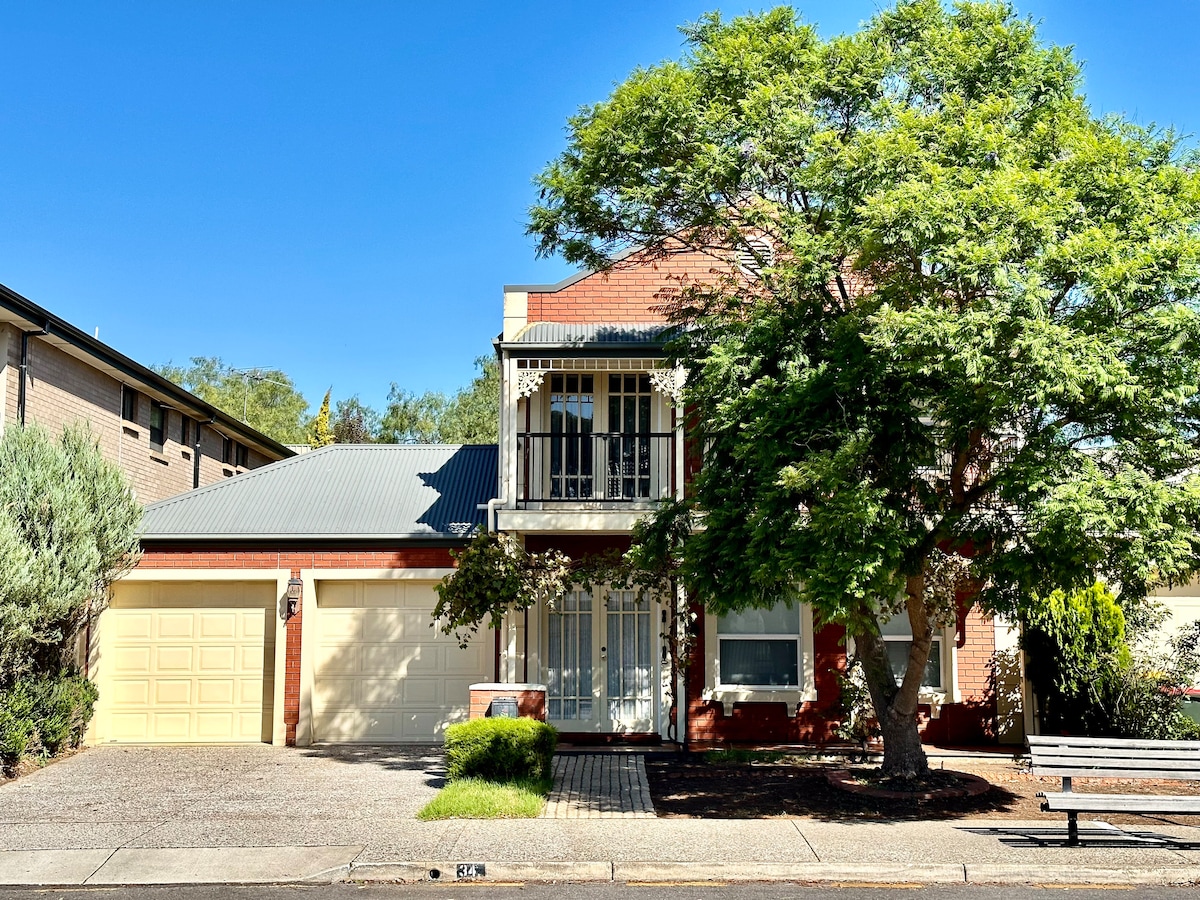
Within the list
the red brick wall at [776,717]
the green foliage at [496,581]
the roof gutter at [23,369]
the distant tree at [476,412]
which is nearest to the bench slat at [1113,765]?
the red brick wall at [776,717]

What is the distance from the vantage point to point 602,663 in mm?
15258

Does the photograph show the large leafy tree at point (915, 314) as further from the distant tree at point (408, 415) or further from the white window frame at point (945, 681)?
the distant tree at point (408, 415)

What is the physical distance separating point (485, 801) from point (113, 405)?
35.8ft

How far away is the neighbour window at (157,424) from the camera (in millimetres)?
19047

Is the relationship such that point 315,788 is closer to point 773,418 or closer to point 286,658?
point 286,658

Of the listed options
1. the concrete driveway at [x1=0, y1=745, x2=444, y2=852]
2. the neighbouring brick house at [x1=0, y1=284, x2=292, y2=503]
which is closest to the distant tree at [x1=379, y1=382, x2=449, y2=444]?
the neighbouring brick house at [x1=0, y1=284, x2=292, y2=503]

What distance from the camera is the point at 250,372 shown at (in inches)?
1902

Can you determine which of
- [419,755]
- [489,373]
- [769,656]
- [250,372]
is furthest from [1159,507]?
[250,372]

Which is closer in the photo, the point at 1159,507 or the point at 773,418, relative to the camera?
the point at 1159,507

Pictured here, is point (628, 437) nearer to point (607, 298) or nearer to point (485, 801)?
point (607, 298)

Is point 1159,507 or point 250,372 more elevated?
point 250,372

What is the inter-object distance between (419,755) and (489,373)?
106ft

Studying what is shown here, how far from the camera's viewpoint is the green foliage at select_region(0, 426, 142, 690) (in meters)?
12.3

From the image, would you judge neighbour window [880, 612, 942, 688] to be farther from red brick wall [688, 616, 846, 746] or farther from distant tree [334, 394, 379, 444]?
distant tree [334, 394, 379, 444]
